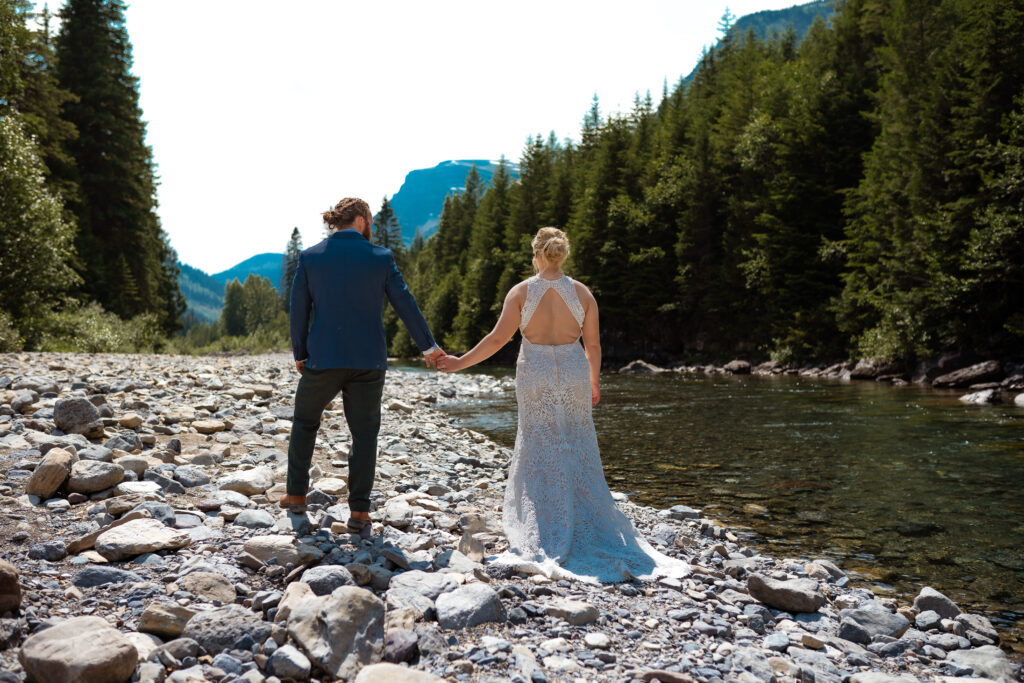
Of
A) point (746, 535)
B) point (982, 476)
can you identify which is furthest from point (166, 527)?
point (982, 476)

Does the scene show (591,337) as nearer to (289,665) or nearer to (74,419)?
(289,665)

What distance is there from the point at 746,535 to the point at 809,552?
26.9 inches

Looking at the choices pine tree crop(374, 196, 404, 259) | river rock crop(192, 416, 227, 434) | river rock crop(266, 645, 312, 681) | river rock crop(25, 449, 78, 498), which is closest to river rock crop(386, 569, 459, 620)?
river rock crop(266, 645, 312, 681)

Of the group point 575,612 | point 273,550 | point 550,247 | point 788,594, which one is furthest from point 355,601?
point 550,247

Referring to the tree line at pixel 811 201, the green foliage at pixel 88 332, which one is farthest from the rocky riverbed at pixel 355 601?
the tree line at pixel 811 201

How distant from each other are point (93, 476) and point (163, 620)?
2599 millimetres

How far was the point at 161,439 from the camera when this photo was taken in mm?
7766

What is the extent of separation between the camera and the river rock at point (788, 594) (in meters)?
4.42

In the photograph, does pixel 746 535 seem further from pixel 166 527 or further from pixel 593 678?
pixel 166 527

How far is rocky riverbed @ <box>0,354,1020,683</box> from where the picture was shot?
304 centimetres

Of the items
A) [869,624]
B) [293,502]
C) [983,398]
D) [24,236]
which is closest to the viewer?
[869,624]

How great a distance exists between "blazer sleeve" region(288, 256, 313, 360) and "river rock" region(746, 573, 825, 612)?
4071mm

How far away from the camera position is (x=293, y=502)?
17.6ft

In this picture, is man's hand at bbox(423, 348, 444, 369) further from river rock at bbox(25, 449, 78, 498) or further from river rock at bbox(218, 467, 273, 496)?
river rock at bbox(25, 449, 78, 498)
